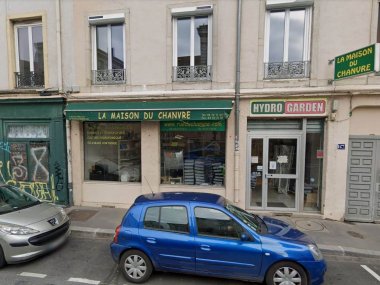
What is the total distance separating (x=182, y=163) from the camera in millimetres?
7684

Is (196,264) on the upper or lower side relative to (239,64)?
lower

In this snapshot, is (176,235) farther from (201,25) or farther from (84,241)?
(201,25)

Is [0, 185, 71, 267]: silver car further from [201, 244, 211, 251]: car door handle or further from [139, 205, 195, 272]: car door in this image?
[201, 244, 211, 251]: car door handle

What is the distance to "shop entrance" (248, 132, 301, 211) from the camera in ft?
23.1

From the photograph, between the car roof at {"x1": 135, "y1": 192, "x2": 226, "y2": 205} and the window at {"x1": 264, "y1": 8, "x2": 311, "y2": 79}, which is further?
the window at {"x1": 264, "y1": 8, "x2": 311, "y2": 79}

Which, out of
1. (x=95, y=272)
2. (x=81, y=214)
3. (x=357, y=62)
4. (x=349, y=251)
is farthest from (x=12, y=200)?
(x=357, y=62)

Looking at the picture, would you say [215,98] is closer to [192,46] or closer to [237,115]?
[237,115]

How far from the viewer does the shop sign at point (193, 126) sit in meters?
7.08

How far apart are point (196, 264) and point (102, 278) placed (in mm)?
1635

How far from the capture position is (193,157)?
7625 millimetres

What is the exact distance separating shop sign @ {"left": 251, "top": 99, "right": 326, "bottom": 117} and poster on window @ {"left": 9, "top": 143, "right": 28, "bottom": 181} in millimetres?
7380

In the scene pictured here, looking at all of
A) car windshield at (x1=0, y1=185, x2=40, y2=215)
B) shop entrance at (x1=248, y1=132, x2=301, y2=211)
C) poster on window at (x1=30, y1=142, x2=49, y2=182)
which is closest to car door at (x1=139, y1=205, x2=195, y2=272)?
car windshield at (x1=0, y1=185, x2=40, y2=215)

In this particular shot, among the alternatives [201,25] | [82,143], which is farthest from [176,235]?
[201,25]

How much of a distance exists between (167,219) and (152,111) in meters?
3.67
